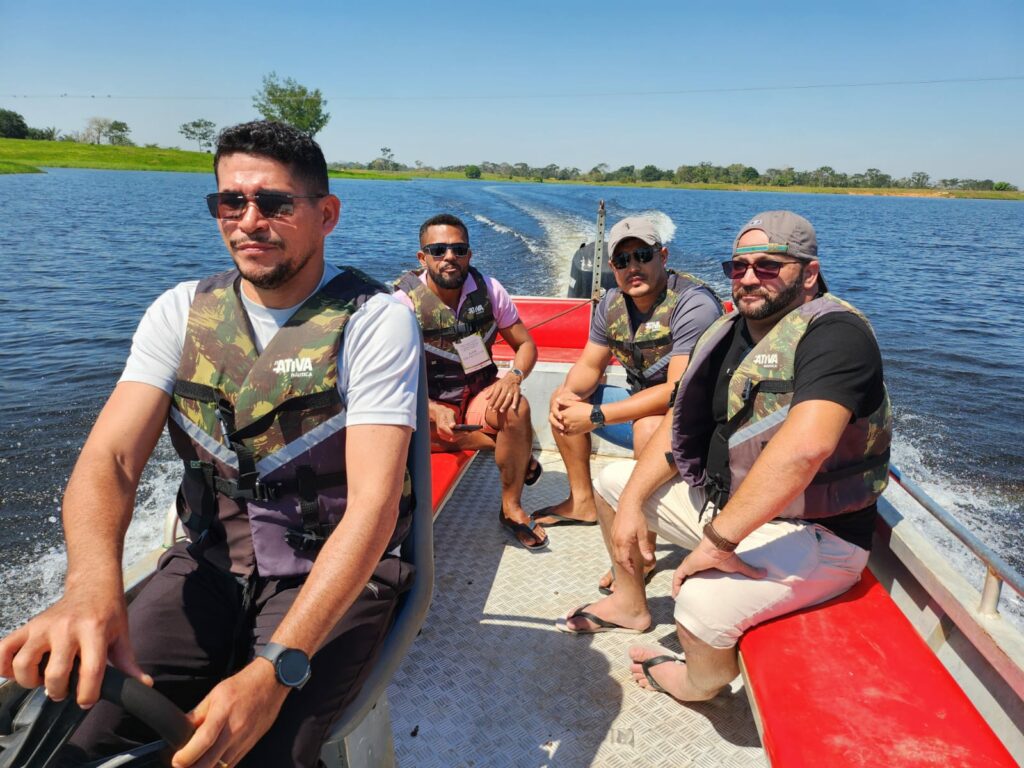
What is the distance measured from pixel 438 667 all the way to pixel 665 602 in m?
0.91

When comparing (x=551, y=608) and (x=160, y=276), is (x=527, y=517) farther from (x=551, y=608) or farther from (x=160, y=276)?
(x=160, y=276)

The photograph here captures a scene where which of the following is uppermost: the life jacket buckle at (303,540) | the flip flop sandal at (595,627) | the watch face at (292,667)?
the life jacket buckle at (303,540)

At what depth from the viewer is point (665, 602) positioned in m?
2.57

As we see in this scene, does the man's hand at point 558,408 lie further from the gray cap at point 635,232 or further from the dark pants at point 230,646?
the dark pants at point 230,646

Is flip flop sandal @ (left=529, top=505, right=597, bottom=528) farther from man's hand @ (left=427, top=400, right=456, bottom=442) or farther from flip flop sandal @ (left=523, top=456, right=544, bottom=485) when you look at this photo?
man's hand @ (left=427, top=400, right=456, bottom=442)

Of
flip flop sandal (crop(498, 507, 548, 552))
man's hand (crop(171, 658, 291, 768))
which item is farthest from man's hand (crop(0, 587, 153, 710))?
flip flop sandal (crop(498, 507, 548, 552))

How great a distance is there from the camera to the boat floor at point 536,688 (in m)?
1.90

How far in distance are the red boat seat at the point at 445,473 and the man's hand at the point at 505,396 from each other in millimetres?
321

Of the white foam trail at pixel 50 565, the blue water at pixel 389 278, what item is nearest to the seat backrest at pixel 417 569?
the white foam trail at pixel 50 565

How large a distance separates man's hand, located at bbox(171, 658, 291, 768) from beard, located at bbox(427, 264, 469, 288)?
2261 millimetres

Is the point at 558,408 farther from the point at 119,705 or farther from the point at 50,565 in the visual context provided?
the point at 50,565

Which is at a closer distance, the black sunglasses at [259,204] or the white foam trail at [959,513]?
the black sunglasses at [259,204]

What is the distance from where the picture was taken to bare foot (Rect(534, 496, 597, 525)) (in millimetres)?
3131

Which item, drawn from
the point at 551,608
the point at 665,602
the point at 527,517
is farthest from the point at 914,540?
the point at 527,517
